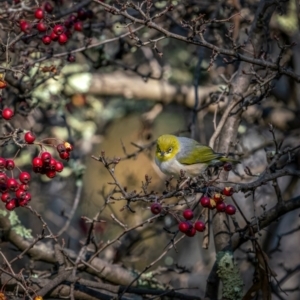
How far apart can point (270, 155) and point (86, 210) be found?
9.79 ft

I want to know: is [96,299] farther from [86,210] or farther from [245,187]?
[86,210]

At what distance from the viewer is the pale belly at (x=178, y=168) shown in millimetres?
4594

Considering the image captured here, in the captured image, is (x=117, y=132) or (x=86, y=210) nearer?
(x=86, y=210)

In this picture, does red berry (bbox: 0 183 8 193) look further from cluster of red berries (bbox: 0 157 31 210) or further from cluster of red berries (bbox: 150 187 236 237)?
cluster of red berries (bbox: 150 187 236 237)

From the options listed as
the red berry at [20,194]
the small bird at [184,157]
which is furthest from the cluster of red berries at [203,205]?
the small bird at [184,157]

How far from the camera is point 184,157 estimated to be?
189 inches

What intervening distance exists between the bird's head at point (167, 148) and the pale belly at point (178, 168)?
0.15ft

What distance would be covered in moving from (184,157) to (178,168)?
13 centimetres

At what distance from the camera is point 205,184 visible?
318cm

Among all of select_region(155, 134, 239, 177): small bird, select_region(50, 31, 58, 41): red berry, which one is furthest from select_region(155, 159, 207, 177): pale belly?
select_region(50, 31, 58, 41): red berry

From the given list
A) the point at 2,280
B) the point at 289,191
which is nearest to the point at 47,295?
the point at 2,280

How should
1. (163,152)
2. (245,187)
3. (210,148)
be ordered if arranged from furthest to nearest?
(163,152)
(210,148)
(245,187)

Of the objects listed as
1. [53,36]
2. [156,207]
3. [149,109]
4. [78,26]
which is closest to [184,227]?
[156,207]

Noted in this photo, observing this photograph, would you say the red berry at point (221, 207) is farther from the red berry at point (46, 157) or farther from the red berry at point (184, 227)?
the red berry at point (46, 157)
